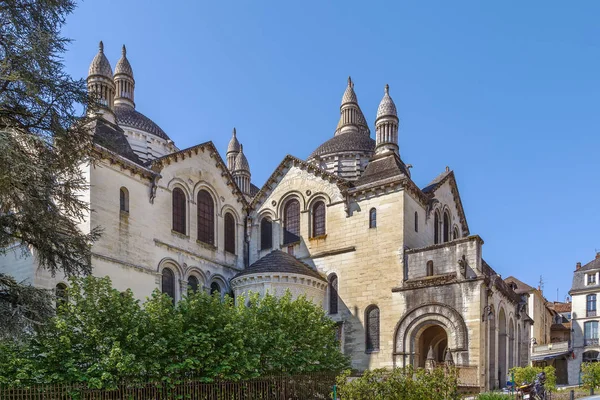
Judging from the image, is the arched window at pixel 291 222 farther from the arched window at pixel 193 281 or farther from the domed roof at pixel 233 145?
the domed roof at pixel 233 145

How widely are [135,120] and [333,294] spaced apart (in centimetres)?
1956

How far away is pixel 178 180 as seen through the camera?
2942 cm

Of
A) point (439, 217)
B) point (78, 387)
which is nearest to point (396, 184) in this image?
point (439, 217)

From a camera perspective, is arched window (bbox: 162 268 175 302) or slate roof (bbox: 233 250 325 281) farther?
slate roof (bbox: 233 250 325 281)

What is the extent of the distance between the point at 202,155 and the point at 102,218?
26.5 ft

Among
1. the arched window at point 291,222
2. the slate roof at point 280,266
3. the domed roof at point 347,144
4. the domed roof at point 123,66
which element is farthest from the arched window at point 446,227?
the domed roof at point 123,66

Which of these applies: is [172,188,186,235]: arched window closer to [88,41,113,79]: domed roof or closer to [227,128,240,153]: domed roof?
[88,41,113,79]: domed roof

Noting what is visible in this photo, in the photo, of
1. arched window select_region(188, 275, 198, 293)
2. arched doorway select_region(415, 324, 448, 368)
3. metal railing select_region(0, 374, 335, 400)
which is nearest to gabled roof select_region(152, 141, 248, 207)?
arched window select_region(188, 275, 198, 293)

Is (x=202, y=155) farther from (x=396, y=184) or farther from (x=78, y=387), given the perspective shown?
(x=78, y=387)

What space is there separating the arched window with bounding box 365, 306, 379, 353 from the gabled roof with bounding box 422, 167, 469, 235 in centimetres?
755

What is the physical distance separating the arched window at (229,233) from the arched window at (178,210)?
359 cm

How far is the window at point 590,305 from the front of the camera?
56906 millimetres

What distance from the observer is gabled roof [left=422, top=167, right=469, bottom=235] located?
32534mm

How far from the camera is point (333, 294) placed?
30562 mm
